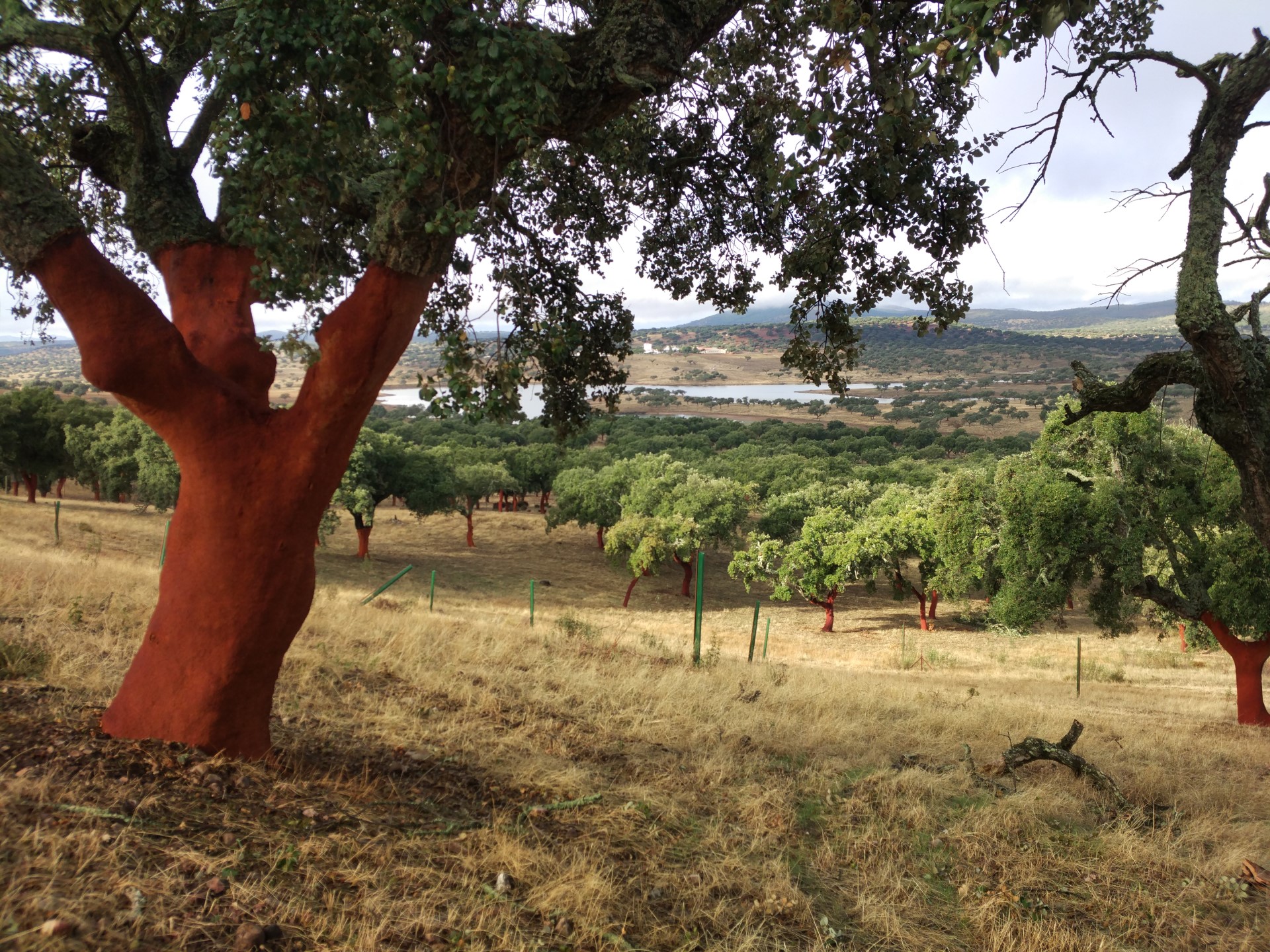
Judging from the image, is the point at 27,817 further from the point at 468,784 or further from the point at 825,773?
the point at 825,773

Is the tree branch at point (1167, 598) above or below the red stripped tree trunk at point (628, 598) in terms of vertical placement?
above

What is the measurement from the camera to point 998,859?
14.9 feet

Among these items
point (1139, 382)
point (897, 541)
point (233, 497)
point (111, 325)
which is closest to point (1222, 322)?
point (1139, 382)

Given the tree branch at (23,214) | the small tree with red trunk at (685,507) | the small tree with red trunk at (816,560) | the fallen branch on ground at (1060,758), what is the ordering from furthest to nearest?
1. the small tree with red trunk at (685,507)
2. the small tree with red trunk at (816,560)
3. the fallen branch on ground at (1060,758)
4. the tree branch at (23,214)

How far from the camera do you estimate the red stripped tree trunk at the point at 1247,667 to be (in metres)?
13.7

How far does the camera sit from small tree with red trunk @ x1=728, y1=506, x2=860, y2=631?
103 ft

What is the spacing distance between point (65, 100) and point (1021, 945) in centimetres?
803

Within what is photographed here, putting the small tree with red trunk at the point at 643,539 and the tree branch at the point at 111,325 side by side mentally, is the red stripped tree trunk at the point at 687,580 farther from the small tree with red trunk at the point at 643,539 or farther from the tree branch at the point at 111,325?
the tree branch at the point at 111,325

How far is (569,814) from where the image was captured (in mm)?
4391

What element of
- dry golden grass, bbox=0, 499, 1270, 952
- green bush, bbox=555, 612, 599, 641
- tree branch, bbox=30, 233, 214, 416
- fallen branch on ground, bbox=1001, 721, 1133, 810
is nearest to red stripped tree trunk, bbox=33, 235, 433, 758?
tree branch, bbox=30, 233, 214, 416

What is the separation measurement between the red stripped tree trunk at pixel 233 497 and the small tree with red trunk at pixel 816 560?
28.5 m

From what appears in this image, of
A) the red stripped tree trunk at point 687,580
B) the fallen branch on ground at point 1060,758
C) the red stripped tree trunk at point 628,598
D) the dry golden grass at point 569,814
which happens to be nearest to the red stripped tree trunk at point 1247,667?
the dry golden grass at point 569,814

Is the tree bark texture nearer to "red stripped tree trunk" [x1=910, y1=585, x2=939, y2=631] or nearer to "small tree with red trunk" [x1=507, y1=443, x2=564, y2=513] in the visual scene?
"red stripped tree trunk" [x1=910, y1=585, x2=939, y2=631]

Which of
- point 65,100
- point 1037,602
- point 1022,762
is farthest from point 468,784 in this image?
point 1037,602
